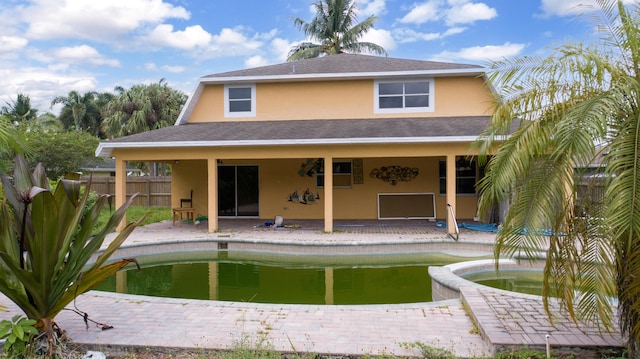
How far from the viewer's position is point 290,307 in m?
5.59

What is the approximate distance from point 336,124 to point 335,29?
20.9 meters

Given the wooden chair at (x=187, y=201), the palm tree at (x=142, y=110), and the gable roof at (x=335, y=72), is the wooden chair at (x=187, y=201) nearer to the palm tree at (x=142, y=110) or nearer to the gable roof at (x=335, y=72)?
the gable roof at (x=335, y=72)

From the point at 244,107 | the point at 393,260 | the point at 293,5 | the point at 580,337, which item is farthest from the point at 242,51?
the point at 580,337

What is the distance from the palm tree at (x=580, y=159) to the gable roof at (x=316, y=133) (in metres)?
7.43

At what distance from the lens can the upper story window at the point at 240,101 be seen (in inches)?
614

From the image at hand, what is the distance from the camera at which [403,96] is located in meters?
14.9

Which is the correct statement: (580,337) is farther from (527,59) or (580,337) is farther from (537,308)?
(527,59)

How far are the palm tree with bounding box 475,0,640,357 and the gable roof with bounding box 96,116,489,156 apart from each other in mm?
7431

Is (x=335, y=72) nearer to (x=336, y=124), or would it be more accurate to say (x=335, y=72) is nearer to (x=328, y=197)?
(x=336, y=124)

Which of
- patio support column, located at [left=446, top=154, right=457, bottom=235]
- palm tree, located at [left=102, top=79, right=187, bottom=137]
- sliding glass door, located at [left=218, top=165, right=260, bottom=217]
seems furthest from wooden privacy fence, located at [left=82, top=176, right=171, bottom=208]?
patio support column, located at [left=446, top=154, right=457, bottom=235]

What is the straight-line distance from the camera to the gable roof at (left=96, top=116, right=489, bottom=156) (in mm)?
11634

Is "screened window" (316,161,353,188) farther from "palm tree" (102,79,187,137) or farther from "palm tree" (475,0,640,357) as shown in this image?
"palm tree" (102,79,187,137)

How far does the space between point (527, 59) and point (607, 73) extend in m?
0.69

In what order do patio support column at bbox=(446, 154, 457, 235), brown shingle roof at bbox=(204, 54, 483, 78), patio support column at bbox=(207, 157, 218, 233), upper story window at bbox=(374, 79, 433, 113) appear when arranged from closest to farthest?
patio support column at bbox=(446, 154, 457, 235) < patio support column at bbox=(207, 157, 218, 233) < upper story window at bbox=(374, 79, 433, 113) < brown shingle roof at bbox=(204, 54, 483, 78)
